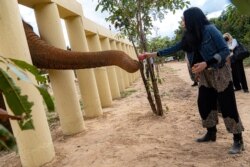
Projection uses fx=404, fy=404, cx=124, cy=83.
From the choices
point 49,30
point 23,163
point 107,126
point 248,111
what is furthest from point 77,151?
point 248,111

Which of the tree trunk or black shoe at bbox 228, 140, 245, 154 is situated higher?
the tree trunk

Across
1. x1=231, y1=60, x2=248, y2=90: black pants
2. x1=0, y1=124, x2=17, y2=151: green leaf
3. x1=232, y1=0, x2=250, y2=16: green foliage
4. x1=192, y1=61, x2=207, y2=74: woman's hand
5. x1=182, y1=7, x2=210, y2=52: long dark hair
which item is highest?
x1=182, y1=7, x2=210, y2=52: long dark hair

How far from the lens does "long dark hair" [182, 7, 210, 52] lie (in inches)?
173

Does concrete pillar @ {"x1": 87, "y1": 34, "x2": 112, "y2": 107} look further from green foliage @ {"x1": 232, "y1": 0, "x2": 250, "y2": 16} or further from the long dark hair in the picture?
green foliage @ {"x1": 232, "y1": 0, "x2": 250, "y2": 16}

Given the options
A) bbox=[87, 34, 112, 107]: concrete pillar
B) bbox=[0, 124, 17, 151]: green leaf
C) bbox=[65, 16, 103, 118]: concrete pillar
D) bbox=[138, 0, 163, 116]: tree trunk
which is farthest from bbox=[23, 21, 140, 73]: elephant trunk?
bbox=[0, 124, 17, 151]: green leaf

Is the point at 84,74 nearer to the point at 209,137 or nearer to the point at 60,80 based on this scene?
the point at 60,80

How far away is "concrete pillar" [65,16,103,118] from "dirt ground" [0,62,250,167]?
2.70 feet

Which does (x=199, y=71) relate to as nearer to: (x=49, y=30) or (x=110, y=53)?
(x=110, y=53)

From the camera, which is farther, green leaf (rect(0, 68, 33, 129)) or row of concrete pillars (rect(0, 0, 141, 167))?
row of concrete pillars (rect(0, 0, 141, 167))

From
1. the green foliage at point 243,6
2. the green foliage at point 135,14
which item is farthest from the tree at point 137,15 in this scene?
the green foliage at point 243,6

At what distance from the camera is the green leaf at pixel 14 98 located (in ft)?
2.61

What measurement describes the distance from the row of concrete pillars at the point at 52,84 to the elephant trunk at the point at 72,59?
68 cm

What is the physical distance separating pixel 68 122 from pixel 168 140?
6.41ft

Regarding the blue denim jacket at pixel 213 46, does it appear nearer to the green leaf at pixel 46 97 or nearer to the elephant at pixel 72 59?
the elephant at pixel 72 59
